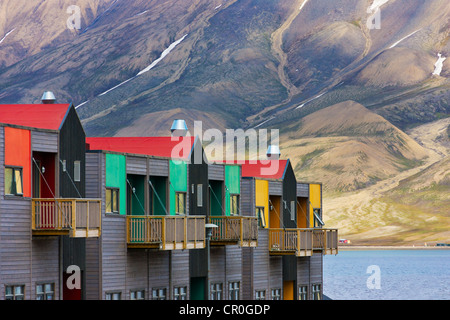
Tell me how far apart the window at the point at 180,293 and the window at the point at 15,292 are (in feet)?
42.6

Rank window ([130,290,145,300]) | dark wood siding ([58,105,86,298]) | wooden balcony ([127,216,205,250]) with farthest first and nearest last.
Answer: window ([130,290,145,300]) < wooden balcony ([127,216,205,250]) < dark wood siding ([58,105,86,298])

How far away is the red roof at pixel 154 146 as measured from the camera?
5472 centimetres

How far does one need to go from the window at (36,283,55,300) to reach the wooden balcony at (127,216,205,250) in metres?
5.98

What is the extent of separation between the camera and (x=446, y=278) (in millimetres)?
187750

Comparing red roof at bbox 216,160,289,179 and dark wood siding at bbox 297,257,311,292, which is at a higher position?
red roof at bbox 216,160,289,179

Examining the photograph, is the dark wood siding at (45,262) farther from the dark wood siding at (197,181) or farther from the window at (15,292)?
the dark wood siding at (197,181)

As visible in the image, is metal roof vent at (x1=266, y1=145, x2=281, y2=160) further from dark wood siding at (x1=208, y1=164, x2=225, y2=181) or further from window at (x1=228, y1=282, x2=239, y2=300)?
window at (x1=228, y1=282, x2=239, y2=300)

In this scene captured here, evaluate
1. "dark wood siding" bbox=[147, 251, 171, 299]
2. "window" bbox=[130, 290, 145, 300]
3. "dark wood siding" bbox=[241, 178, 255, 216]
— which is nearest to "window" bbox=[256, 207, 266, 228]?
"dark wood siding" bbox=[241, 178, 255, 216]

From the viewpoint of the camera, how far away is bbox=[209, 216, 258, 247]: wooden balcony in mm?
56281

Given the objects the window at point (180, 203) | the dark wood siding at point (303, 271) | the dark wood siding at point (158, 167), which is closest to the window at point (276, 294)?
the dark wood siding at point (303, 271)
